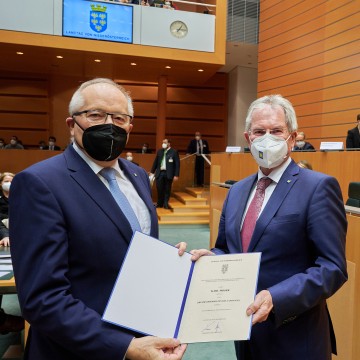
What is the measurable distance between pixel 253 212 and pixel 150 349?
2.11 ft

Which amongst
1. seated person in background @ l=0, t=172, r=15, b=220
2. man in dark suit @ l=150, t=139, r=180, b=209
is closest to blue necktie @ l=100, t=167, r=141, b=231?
seated person in background @ l=0, t=172, r=15, b=220

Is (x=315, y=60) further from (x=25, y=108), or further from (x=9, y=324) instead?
(x=25, y=108)

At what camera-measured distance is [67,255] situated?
0.89 metres

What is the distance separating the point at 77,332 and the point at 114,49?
7822 millimetres

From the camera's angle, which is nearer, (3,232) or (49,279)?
(49,279)

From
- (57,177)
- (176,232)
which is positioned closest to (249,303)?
(57,177)

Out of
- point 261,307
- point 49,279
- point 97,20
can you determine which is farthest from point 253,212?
point 97,20

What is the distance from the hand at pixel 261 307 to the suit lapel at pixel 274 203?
207 mm

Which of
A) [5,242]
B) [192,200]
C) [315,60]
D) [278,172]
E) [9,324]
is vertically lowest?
[9,324]

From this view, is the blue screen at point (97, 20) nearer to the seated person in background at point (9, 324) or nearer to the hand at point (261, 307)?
the seated person in background at point (9, 324)

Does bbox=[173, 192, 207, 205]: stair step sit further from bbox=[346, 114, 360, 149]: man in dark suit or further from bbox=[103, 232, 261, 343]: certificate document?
bbox=[103, 232, 261, 343]: certificate document

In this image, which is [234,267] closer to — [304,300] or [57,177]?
[304,300]

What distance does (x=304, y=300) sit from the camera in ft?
3.47

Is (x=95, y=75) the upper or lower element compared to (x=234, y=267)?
upper
